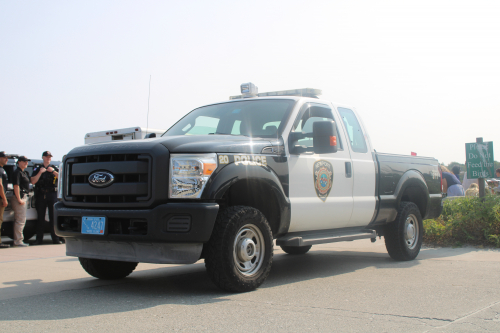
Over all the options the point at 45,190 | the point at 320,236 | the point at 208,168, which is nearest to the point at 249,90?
the point at 320,236

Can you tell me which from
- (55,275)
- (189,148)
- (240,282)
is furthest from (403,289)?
(55,275)

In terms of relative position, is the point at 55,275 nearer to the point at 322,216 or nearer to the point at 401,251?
the point at 322,216

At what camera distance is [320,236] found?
605cm

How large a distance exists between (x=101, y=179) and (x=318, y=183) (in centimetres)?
238

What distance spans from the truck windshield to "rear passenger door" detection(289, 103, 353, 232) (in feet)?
0.76

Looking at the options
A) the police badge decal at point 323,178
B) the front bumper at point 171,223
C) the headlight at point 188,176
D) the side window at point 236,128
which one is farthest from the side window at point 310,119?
the front bumper at point 171,223

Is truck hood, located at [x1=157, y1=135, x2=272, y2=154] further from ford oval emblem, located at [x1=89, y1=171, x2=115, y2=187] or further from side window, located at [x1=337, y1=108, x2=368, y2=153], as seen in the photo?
side window, located at [x1=337, y1=108, x2=368, y2=153]

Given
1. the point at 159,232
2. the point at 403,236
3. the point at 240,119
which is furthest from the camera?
the point at 403,236

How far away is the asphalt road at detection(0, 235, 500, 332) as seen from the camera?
387 centimetres

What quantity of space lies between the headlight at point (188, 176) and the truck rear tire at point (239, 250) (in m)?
0.38

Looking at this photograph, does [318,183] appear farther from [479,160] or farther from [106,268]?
[479,160]

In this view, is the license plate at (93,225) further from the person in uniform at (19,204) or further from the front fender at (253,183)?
the person in uniform at (19,204)

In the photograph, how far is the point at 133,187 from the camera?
15.8ft

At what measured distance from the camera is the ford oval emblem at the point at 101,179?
196 inches
